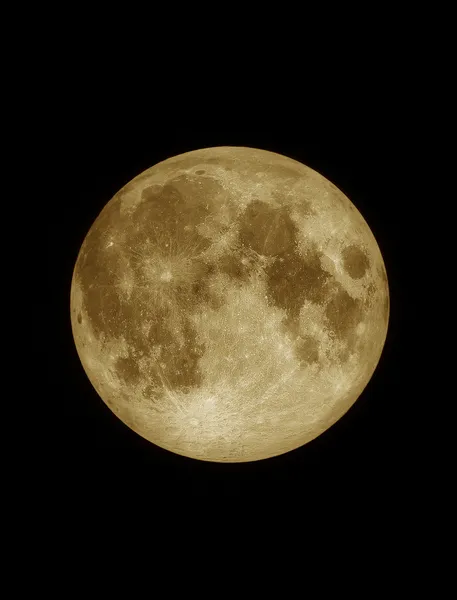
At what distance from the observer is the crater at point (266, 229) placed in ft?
16.2

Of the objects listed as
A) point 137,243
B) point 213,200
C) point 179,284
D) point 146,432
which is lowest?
point 146,432

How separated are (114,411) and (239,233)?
7.02 feet

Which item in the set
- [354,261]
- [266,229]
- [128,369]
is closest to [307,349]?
[354,261]

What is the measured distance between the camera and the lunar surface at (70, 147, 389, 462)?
192 inches

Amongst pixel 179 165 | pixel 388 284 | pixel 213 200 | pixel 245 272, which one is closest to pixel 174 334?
pixel 245 272

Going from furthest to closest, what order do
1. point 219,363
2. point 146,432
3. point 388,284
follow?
point 388,284
point 146,432
point 219,363

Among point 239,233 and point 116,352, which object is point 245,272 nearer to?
point 239,233

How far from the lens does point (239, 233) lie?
4949 mm

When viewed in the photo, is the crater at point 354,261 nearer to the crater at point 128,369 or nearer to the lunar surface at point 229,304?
the lunar surface at point 229,304

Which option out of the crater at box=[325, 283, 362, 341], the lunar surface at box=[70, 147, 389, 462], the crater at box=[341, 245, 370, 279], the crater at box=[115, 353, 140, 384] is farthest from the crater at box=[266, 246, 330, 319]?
the crater at box=[115, 353, 140, 384]

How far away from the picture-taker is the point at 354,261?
5273mm

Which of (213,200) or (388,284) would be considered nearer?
(213,200)

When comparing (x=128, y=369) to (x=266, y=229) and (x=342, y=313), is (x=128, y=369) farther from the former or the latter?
(x=342, y=313)

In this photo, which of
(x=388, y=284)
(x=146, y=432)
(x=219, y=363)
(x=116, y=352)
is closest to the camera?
(x=219, y=363)
